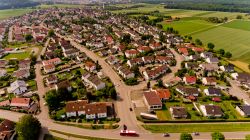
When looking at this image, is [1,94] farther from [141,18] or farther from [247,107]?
[141,18]

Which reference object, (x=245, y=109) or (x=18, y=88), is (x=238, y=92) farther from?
(x=18, y=88)

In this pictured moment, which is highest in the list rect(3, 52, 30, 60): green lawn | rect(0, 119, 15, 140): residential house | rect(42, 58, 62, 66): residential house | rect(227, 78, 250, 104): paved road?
rect(3, 52, 30, 60): green lawn

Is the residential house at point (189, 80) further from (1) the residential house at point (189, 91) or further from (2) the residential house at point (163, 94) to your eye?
(2) the residential house at point (163, 94)

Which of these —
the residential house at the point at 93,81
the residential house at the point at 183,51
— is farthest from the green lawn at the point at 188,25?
the residential house at the point at 93,81

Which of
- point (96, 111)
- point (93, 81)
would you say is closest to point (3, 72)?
point (93, 81)

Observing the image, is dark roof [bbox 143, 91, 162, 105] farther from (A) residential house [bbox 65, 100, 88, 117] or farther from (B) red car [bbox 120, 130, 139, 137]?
(A) residential house [bbox 65, 100, 88, 117]

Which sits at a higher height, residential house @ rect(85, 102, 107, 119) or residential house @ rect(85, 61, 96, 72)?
residential house @ rect(85, 61, 96, 72)

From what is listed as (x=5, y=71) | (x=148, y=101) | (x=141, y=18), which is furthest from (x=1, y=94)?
(x=141, y=18)

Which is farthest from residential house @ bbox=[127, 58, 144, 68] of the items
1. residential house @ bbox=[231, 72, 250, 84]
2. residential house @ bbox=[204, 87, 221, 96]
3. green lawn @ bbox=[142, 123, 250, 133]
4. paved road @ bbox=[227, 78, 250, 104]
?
green lawn @ bbox=[142, 123, 250, 133]
